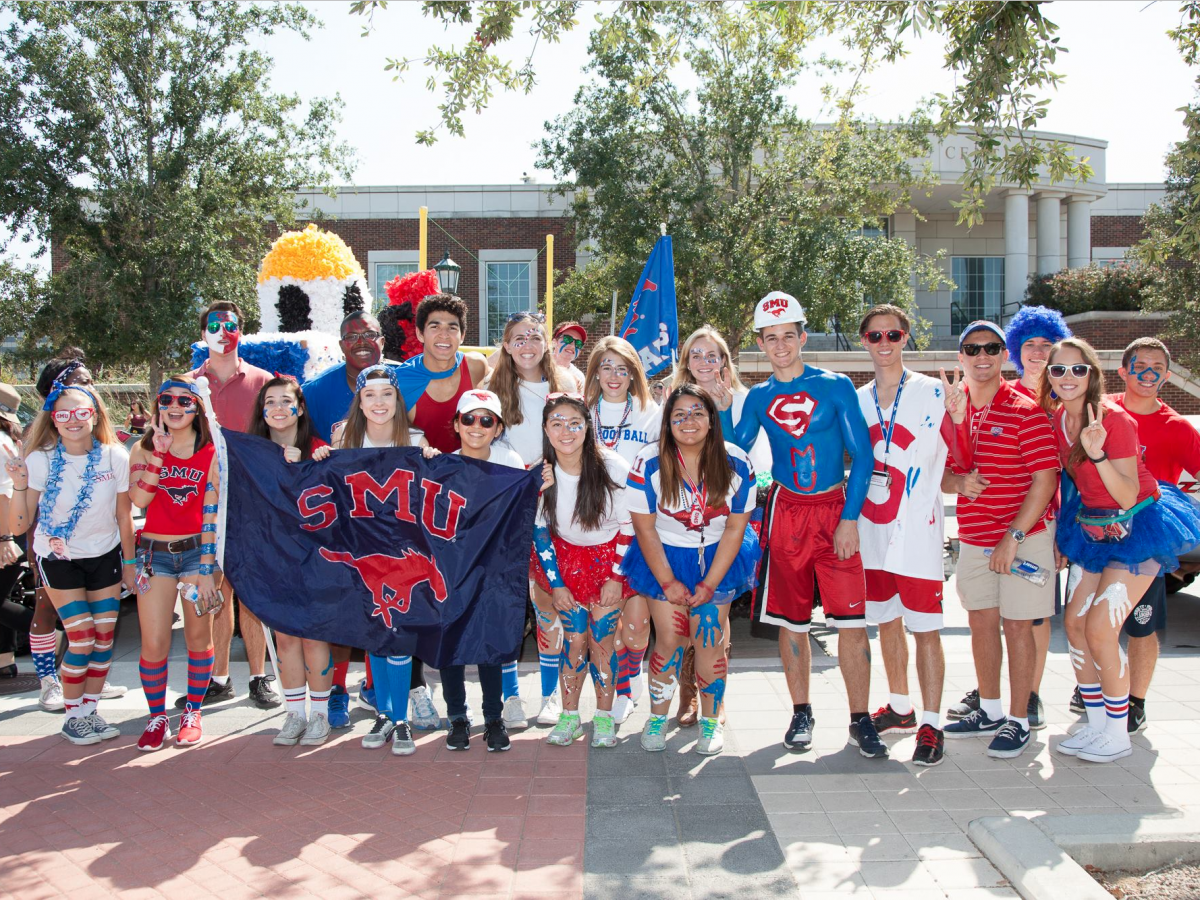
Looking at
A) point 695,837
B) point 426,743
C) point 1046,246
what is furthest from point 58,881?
point 1046,246

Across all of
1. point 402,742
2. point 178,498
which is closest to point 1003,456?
point 402,742

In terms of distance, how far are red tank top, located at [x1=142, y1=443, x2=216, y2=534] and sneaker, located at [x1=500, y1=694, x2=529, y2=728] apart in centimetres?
187

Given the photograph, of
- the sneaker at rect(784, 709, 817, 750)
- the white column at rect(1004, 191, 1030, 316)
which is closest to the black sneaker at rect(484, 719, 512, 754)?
the sneaker at rect(784, 709, 817, 750)

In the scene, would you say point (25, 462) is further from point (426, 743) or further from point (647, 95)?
point (647, 95)

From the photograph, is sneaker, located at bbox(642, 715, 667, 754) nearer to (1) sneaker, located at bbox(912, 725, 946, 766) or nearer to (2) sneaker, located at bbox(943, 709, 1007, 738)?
(1) sneaker, located at bbox(912, 725, 946, 766)

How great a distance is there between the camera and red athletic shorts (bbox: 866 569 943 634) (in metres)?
4.54

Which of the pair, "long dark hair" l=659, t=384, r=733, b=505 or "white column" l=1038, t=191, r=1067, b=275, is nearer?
"long dark hair" l=659, t=384, r=733, b=505

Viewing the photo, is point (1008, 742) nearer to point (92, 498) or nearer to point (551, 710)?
point (551, 710)

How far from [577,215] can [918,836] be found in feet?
53.6

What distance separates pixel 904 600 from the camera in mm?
4605

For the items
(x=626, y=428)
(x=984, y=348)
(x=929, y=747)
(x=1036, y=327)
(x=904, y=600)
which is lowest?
(x=929, y=747)

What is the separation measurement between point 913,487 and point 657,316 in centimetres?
272

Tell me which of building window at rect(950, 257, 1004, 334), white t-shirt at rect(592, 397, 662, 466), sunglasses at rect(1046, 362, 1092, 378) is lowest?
white t-shirt at rect(592, 397, 662, 466)

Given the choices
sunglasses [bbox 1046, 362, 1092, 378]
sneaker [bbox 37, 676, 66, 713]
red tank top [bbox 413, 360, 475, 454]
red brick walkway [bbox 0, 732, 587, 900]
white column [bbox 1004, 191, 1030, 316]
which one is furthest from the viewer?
white column [bbox 1004, 191, 1030, 316]
